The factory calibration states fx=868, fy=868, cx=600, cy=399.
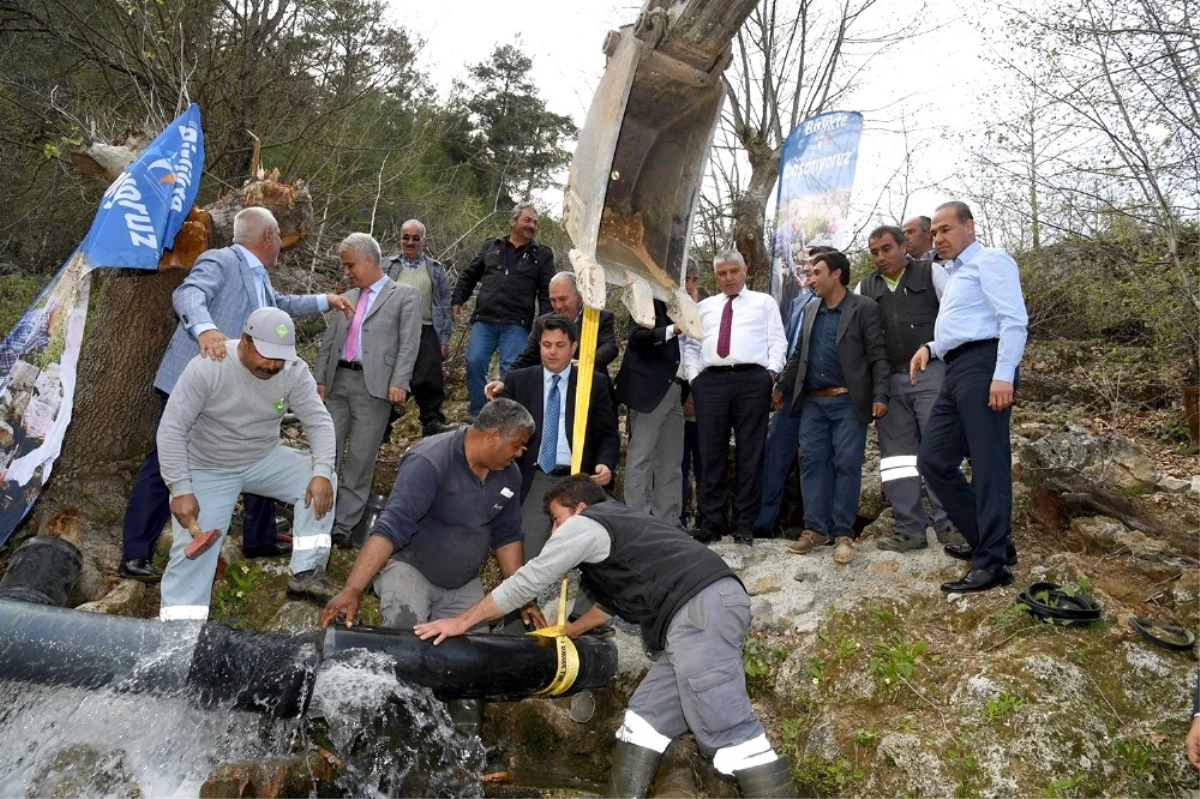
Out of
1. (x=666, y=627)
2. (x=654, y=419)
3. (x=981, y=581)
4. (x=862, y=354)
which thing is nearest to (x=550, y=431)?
(x=654, y=419)

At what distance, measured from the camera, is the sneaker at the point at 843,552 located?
17.1 feet

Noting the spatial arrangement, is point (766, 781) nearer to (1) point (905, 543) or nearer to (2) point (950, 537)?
(1) point (905, 543)

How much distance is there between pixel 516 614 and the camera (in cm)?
480

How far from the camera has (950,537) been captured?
5285mm

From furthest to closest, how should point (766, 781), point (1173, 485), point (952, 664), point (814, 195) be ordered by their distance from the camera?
point (814, 195)
point (1173, 485)
point (952, 664)
point (766, 781)

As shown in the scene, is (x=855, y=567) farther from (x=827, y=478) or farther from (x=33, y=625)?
(x=33, y=625)

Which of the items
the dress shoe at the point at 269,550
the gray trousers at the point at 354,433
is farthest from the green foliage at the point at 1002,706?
the dress shoe at the point at 269,550

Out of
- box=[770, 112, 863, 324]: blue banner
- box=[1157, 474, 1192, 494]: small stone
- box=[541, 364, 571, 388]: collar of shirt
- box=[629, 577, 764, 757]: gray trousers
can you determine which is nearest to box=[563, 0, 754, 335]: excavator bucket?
box=[629, 577, 764, 757]: gray trousers

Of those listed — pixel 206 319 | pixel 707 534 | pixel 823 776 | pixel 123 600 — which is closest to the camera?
pixel 823 776

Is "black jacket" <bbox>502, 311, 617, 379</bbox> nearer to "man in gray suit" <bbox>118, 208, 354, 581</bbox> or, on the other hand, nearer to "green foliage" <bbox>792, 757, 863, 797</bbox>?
"man in gray suit" <bbox>118, 208, 354, 581</bbox>

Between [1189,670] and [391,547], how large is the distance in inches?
143

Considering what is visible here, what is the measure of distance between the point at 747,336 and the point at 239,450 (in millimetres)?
3140

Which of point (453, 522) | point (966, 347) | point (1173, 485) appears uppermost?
point (966, 347)

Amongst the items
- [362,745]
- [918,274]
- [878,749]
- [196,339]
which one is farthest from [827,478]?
[196,339]
